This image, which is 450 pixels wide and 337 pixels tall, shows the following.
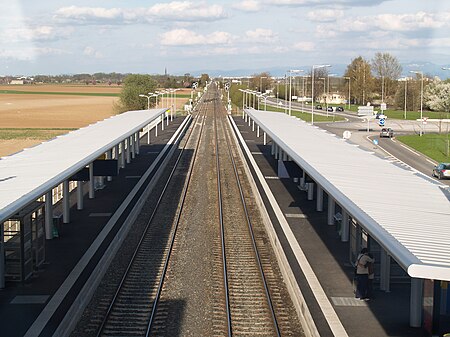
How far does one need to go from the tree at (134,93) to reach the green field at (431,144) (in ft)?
132

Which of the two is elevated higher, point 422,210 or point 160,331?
point 422,210

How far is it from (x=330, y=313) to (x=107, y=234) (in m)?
8.79

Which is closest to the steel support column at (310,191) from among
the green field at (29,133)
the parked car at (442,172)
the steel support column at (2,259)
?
the steel support column at (2,259)

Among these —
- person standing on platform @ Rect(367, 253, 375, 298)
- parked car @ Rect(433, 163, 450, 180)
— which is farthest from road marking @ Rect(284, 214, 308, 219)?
parked car @ Rect(433, 163, 450, 180)

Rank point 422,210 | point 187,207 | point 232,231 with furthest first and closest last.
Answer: point 187,207, point 232,231, point 422,210

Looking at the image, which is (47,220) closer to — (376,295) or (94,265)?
(94,265)

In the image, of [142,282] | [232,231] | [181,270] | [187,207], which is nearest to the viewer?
[142,282]

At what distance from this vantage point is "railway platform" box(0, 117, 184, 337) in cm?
1188

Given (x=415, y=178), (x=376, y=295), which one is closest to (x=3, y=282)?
(x=376, y=295)

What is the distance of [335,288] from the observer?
1423cm

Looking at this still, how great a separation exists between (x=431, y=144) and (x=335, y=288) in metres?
43.0

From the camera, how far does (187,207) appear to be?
2562 centimetres

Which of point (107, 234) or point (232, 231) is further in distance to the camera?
point (232, 231)

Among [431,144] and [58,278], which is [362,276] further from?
[431,144]
